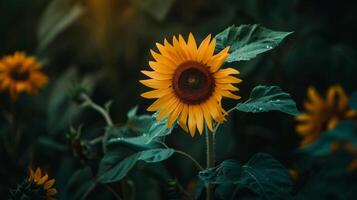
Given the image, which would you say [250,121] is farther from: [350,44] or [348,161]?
[348,161]

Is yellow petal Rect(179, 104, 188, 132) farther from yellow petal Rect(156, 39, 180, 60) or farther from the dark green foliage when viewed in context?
the dark green foliage

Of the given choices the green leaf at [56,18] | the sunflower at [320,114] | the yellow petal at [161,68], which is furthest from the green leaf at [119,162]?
the green leaf at [56,18]

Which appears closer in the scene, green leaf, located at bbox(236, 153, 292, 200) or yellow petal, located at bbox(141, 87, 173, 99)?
green leaf, located at bbox(236, 153, 292, 200)

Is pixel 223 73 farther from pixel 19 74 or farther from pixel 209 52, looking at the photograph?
pixel 19 74

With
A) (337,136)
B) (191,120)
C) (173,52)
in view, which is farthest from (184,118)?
(337,136)

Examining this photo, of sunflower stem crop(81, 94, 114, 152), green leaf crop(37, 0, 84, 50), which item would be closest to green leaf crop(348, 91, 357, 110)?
sunflower stem crop(81, 94, 114, 152)

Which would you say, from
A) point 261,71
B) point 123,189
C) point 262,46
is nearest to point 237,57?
point 262,46

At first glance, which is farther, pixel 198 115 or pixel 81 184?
pixel 81 184
